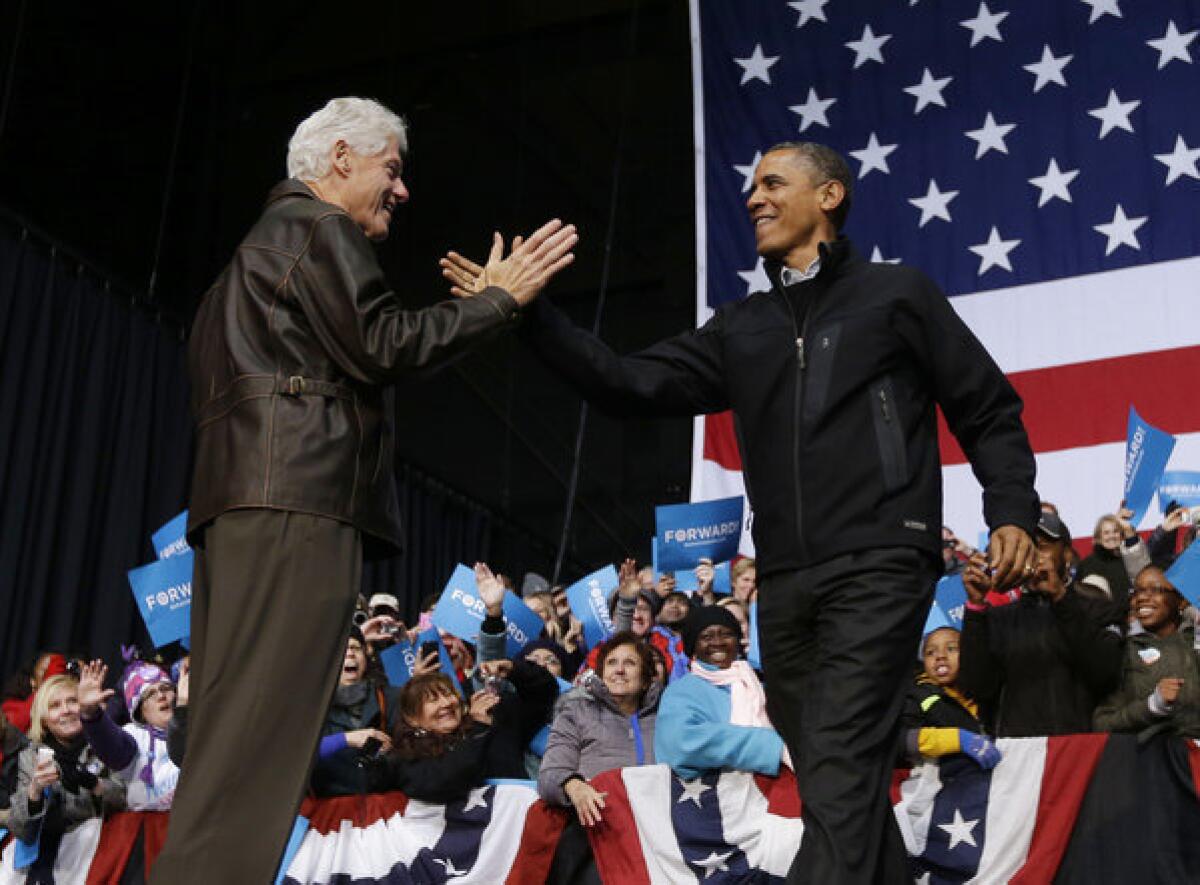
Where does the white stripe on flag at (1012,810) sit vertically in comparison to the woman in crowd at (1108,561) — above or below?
below

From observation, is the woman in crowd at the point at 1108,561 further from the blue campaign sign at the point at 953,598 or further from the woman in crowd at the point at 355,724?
the woman in crowd at the point at 355,724

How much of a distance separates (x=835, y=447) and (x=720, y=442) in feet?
19.9

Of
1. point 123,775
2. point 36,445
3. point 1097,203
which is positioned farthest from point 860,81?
point 123,775

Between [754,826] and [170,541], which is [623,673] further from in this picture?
[170,541]

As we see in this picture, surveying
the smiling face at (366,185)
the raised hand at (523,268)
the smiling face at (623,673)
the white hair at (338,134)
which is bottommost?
the smiling face at (623,673)

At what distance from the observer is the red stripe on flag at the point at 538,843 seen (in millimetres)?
4715

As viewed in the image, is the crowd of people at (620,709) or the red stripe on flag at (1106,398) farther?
the red stripe on flag at (1106,398)

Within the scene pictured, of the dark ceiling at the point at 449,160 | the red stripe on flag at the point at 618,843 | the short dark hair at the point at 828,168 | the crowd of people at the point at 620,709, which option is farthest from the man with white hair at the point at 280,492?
the dark ceiling at the point at 449,160

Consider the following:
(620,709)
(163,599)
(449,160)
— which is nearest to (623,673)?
(620,709)

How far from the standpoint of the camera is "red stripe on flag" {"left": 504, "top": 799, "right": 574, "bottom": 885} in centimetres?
471

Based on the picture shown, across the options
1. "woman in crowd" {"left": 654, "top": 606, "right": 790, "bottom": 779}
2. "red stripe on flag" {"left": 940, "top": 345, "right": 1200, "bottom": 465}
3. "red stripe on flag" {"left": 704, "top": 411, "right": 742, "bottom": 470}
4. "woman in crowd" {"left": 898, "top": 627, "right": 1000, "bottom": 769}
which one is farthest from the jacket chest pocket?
"red stripe on flag" {"left": 704, "top": 411, "right": 742, "bottom": 470}

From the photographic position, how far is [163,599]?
5.49 meters

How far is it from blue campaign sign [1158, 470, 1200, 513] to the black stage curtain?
5.86m

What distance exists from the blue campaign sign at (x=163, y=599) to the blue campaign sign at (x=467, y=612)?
101cm
